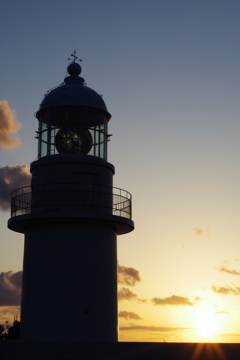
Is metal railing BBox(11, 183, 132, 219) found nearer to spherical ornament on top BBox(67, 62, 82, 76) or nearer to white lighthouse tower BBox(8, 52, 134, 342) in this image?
white lighthouse tower BBox(8, 52, 134, 342)

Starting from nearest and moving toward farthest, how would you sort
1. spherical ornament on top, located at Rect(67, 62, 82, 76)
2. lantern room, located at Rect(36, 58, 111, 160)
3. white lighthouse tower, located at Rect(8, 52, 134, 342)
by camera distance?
white lighthouse tower, located at Rect(8, 52, 134, 342)
lantern room, located at Rect(36, 58, 111, 160)
spherical ornament on top, located at Rect(67, 62, 82, 76)

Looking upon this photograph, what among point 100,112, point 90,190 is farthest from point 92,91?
point 90,190

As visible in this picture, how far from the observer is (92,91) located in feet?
66.1

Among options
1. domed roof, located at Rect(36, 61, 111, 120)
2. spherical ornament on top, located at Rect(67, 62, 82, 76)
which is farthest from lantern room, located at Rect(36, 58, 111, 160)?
spherical ornament on top, located at Rect(67, 62, 82, 76)

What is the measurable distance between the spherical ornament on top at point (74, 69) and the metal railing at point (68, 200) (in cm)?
459

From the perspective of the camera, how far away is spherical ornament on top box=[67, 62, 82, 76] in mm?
20859

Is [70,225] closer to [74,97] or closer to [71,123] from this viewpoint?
[71,123]

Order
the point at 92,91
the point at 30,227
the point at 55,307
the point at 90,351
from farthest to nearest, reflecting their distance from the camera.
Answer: the point at 92,91, the point at 30,227, the point at 55,307, the point at 90,351

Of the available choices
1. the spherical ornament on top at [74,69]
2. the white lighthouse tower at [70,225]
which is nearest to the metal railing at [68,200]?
the white lighthouse tower at [70,225]

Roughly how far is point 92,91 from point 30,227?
5191 mm

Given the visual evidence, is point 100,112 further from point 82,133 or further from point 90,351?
point 90,351

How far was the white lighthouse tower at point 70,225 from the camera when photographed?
58.3 feet

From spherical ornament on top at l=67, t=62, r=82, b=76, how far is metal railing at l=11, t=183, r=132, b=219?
4587 mm

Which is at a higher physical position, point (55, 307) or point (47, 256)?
point (47, 256)
